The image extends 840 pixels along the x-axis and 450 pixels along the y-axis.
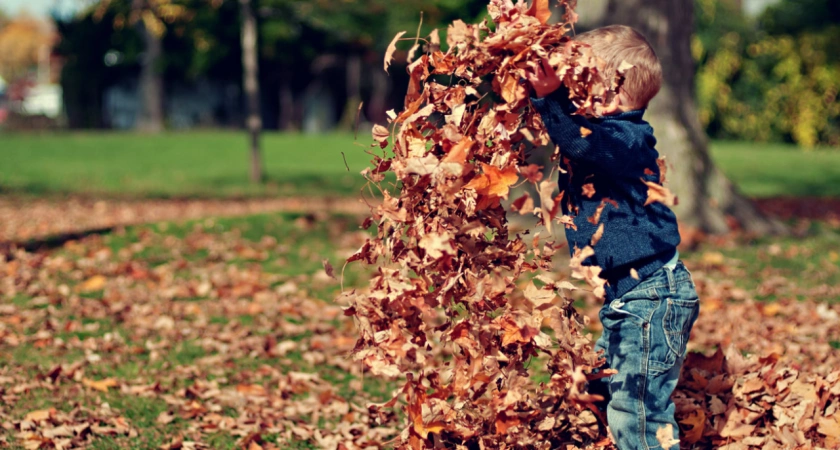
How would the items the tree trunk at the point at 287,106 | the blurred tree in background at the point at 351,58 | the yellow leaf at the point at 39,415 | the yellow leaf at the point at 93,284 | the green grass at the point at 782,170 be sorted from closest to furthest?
the yellow leaf at the point at 39,415 → the yellow leaf at the point at 93,284 → the green grass at the point at 782,170 → the blurred tree in background at the point at 351,58 → the tree trunk at the point at 287,106

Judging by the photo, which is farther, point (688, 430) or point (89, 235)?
point (89, 235)

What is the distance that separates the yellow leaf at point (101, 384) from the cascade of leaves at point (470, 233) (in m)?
2.27

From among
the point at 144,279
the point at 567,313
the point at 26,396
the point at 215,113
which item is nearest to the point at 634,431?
the point at 567,313

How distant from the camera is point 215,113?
133 ft

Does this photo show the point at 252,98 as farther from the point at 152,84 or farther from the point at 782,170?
the point at 152,84

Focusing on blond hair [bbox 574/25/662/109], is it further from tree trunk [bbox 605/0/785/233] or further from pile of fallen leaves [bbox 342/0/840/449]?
tree trunk [bbox 605/0/785/233]

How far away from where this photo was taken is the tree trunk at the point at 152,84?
35.7 metres

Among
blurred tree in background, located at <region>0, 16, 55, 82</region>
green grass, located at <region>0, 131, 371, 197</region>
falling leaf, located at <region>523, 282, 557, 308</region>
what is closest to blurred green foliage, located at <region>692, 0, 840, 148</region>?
green grass, located at <region>0, 131, 371, 197</region>

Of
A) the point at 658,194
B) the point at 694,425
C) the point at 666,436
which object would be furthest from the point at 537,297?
the point at 694,425

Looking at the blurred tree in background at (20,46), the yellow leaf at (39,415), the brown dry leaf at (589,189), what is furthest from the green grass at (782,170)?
the blurred tree in background at (20,46)

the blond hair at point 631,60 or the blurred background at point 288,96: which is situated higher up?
the blond hair at point 631,60

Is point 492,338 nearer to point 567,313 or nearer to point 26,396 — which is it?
point 567,313

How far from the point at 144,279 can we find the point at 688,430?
5.05 metres

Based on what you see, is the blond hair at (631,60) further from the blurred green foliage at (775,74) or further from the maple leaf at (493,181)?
the blurred green foliage at (775,74)
